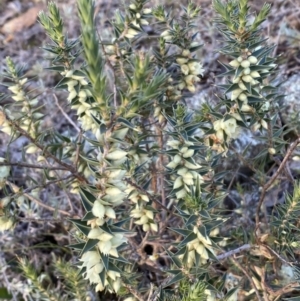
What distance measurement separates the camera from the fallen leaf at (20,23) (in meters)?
4.48

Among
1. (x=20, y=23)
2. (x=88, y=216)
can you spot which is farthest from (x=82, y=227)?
(x=20, y=23)

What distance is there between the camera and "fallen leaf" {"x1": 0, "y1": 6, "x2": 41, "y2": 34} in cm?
448

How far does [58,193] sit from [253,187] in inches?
50.0

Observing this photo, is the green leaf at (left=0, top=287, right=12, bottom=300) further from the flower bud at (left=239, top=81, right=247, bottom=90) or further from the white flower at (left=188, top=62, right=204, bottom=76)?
the flower bud at (left=239, top=81, right=247, bottom=90)

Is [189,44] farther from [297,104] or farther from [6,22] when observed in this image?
[6,22]

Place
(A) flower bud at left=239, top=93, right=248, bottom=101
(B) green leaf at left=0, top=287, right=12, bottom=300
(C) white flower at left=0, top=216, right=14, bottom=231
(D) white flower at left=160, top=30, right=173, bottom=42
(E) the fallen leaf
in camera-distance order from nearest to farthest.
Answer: (A) flower bud at left=239, top=93, right=248, bottom=101 → (C) white flower at left=0, top=216, right=14, bottom=231 → (D) white flower at left=160, top=30, right=173, bottom=42 → (B) green leaf at left=0, top=287, right=12, bottom=300 → (E) the fallen leaf

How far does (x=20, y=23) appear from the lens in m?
4.53

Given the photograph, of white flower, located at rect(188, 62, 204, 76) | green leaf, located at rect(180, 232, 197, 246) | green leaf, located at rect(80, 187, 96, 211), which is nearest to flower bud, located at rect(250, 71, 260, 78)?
white flower, located at rect(188, 62, 204, 76)

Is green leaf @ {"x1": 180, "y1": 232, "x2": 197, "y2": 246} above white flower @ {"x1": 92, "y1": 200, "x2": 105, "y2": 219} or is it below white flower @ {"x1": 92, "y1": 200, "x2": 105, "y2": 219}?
below

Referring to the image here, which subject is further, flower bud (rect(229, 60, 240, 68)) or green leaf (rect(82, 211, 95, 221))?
flower bud (rect(229, 60, 240, 68))

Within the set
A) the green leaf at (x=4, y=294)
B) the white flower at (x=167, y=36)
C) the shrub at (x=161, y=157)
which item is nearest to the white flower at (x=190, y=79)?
the shrub at (x=161, y=157)

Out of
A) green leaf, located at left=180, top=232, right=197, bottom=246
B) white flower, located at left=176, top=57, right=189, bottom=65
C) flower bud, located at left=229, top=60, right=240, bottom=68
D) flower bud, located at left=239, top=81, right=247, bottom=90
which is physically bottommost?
green leaf, located at left=180, top=232, right=197, bottom=246

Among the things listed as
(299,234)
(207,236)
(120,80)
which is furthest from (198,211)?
(120,80)

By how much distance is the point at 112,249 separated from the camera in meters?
1.38
